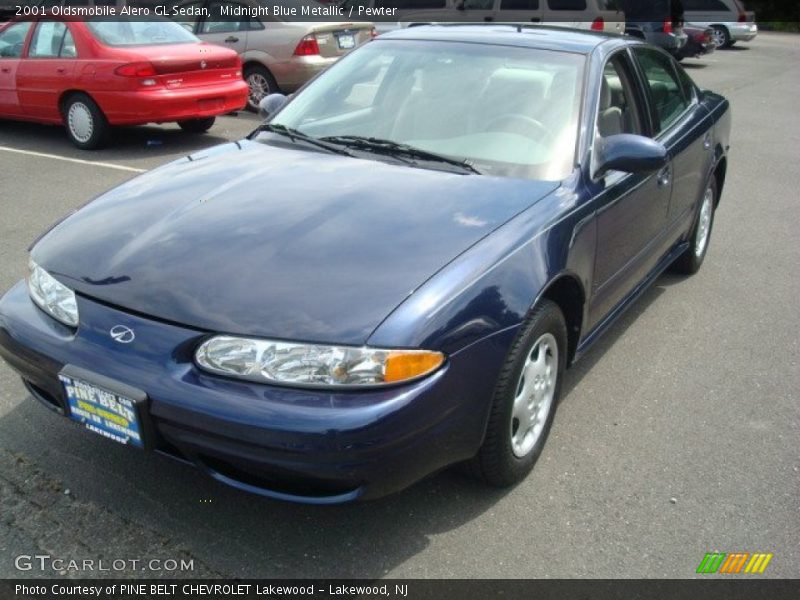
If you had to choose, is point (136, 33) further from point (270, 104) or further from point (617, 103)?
point (617, 103)

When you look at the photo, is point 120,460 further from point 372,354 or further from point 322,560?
point 372,354

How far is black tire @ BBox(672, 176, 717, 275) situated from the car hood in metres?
2.37

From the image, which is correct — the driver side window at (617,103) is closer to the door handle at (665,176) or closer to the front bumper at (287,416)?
the door handle at (665,176)

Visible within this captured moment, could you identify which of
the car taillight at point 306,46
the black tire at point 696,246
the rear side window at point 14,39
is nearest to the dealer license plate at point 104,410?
the black tire at point 696,246

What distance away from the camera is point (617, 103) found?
153 inches

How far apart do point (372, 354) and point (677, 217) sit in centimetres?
282

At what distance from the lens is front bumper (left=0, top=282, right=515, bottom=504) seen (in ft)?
7.54

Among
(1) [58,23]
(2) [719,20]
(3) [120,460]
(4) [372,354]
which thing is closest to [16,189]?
(1) [58,23]

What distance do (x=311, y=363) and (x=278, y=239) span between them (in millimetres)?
594

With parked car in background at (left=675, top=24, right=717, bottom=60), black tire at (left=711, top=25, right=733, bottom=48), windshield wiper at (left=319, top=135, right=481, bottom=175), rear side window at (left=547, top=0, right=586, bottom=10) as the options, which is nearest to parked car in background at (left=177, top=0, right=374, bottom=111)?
rear side window at (left=547, top=0, right=586, bottom=10)

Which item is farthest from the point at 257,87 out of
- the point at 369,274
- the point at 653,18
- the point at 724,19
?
the point at 724,19

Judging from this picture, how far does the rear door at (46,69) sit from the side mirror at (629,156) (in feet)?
21.9

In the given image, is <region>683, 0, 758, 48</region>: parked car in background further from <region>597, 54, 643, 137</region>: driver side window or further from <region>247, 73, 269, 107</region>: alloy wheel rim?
<region>597, 54, 643, 137</region>: driver side window

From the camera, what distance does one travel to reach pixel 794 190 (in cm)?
→ 796
